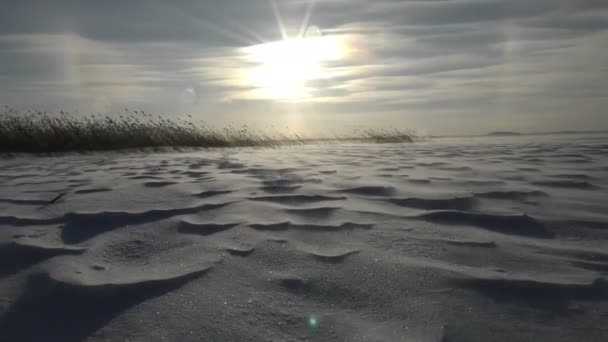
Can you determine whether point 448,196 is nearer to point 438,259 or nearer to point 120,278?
point 438,259

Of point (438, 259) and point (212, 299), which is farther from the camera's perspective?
point (438, 259)

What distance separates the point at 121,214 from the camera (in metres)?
2.30

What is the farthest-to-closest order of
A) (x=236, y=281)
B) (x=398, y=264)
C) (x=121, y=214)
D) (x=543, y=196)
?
(x=543, y=196), (x=121, y=214), (x=398, y=264), (x=236, y=281)

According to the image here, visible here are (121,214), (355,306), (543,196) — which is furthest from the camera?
(543,196)

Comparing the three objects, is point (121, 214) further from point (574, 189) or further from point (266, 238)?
point (574, 189)

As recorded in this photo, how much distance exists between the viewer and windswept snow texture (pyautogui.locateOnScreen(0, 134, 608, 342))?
1062mm

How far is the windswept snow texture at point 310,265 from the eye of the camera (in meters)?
1.06

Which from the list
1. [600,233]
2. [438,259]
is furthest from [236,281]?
[600,233]

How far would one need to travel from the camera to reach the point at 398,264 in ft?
4.76

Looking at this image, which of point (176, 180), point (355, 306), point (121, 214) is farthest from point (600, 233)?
point (176, 180)

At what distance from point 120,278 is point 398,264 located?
3.22 ft

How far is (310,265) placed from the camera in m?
1.48

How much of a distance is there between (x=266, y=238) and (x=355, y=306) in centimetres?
72

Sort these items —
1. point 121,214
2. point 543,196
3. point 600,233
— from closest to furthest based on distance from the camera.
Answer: point 600,233
point 121,214
point 543,196
